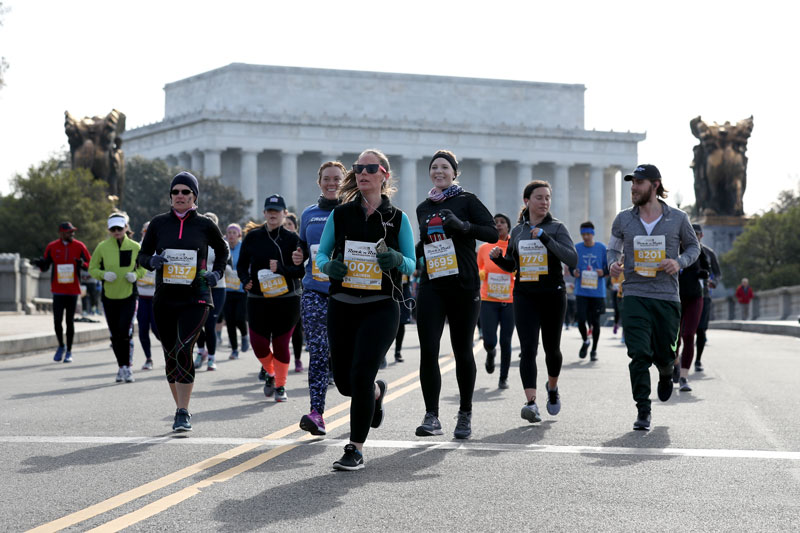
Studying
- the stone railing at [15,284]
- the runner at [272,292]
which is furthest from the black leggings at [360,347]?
the stone railing at [15,284]

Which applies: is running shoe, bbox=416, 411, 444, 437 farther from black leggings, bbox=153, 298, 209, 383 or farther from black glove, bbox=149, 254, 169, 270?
black glove, bbox=149, 254, 169, 270

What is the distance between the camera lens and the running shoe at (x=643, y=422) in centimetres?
943

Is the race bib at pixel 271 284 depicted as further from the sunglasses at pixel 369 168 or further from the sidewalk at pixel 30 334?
the sidewalk at pixel 30 334

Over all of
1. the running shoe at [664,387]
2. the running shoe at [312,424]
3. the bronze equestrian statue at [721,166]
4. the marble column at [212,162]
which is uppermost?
the marble column at [212,162]

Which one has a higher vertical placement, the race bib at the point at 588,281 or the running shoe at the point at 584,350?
the race bib at the point at 588,281

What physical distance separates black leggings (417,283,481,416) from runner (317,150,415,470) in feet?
3.12

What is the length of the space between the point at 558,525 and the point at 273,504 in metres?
1.37

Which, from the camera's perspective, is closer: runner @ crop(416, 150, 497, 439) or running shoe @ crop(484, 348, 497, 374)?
runner @ crop(416, 150, 497, 439)

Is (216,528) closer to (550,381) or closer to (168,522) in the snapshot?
(168,522)

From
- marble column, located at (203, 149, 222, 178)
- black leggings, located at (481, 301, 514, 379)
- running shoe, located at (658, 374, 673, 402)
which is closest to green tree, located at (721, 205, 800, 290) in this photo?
black leggings, located at (481, 301, 514, 379)

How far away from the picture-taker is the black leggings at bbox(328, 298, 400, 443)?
7.43 m

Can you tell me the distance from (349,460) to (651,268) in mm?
3370

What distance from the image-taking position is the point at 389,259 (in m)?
7.52

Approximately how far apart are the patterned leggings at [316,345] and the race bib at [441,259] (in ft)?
2.56
